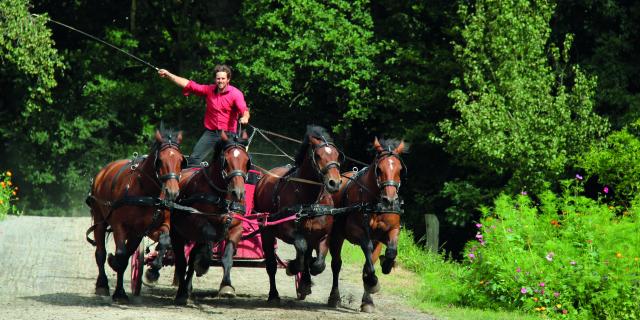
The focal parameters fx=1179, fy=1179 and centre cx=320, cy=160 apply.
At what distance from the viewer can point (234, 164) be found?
1323cm

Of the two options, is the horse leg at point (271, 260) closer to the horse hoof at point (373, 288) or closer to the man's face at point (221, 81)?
the horse hoof at point (373, 288)

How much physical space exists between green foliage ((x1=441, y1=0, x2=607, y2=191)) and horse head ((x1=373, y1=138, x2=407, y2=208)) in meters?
12.6

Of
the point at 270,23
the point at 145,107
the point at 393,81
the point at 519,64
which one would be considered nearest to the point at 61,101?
the point at 145,107

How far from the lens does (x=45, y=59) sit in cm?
2706

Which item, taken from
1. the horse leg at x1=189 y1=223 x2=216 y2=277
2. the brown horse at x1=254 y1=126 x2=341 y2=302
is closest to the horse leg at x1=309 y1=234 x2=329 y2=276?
the brown horse at x1=254 y1=126 x2=341 y2=302

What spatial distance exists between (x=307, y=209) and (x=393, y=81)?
1820 centimetres

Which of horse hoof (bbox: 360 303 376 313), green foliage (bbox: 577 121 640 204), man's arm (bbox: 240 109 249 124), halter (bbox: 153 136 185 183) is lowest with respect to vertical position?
horse hoof (bbox: 360 303 376 313)

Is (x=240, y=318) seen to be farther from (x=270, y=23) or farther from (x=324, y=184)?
(x=270, y=23)

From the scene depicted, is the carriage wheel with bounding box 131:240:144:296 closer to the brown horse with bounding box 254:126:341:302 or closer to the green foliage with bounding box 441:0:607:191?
the brown horse with bounding box 254:126:341:302

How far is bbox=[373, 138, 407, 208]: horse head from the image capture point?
13.7m

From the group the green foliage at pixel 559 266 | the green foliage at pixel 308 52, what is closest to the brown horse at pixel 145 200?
the green foliage at pixel 559 266

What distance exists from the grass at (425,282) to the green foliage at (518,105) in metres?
4.15

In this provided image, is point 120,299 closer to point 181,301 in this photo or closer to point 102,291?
point 102,291

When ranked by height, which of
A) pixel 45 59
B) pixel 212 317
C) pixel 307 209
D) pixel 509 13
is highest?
pixel 509 13
